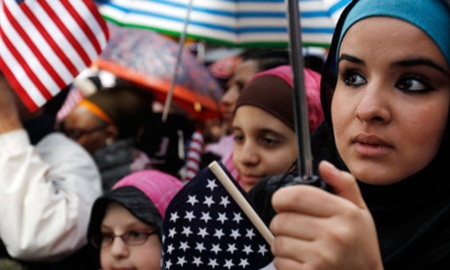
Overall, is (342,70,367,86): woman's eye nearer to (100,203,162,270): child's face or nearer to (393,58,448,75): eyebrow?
(393,58,448,75): eyebrow

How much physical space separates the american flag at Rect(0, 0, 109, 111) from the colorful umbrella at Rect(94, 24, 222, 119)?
2.15m

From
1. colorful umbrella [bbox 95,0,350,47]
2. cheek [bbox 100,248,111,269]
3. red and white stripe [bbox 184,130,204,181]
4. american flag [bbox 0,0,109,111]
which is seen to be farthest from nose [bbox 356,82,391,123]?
red and white stripe [bbox 184,130,204,181]

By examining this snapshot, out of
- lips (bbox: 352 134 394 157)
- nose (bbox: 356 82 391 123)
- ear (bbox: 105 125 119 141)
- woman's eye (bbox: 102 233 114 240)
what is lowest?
woman's eye (bbox: 102 233 114 240)

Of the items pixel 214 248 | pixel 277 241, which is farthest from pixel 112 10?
pixel 277 241

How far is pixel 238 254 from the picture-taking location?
180cm

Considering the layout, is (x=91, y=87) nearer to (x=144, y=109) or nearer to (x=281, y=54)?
(x=144, y=109)

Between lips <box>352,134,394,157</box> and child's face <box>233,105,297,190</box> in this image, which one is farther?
child's face <box>233,105,297,190</box>

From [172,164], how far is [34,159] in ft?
5.04

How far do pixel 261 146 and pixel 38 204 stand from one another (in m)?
1.03

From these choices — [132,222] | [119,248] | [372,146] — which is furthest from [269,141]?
[372,146]

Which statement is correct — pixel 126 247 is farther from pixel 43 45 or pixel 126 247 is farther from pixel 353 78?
pixel 353 78

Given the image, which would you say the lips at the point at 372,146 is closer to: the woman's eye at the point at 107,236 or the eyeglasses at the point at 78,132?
the woman's eye at the point at 107,236

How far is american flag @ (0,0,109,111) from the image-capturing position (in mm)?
3295

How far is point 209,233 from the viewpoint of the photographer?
187 cm
